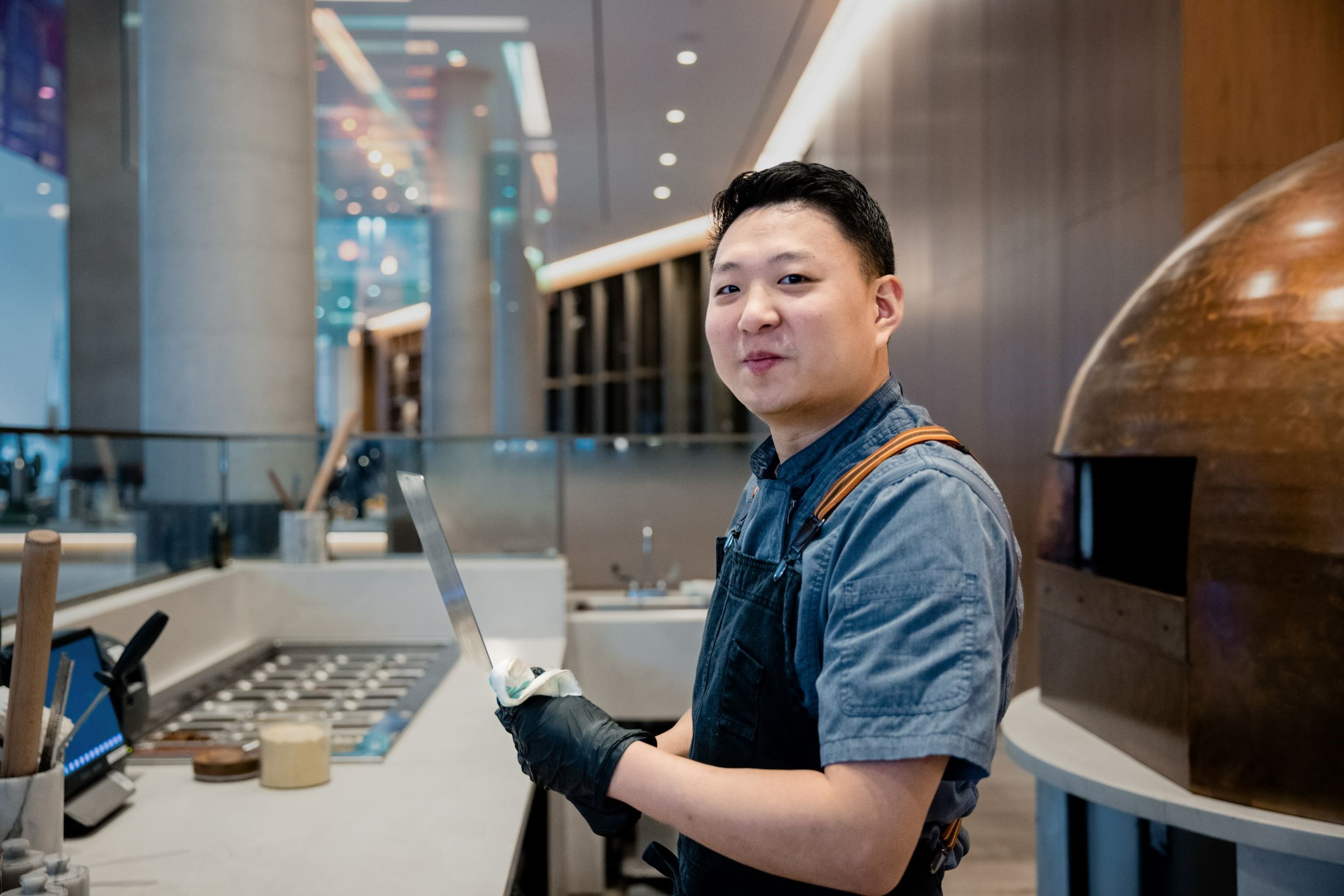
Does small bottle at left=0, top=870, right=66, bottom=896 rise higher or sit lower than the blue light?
higher

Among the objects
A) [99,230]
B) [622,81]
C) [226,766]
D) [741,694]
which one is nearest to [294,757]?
[226,766]

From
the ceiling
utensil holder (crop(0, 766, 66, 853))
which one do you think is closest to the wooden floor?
utensil holder (crop(0, 766, 66, 853))

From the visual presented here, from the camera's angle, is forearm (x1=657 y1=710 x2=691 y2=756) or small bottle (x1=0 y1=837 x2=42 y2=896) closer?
small bottle (x1=0 y1=837 x2=42 y2=896)

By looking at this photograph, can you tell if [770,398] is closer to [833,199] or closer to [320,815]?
[833,199]

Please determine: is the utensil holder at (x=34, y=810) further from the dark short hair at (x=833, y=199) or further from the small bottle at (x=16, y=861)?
the dark short hair at (x=833, y=199)

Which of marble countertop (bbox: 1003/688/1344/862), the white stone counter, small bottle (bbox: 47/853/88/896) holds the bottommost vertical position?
marble countertop (bbox: 1003/688/1344/862)

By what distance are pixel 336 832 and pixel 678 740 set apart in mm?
532

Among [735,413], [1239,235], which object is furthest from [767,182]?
[735,413]

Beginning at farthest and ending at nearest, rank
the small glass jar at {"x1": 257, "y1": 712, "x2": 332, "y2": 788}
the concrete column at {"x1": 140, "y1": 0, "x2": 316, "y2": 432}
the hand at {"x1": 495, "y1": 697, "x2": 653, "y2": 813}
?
the concrete column at {"x1": 140, "y1": 0, "x2": 316, "y2": 432} → the small glass jar at {"x1": 257, "y1": 712, "x2": 332, "y2": 788} → the hand at {"x1": 495, "y1": 697, "x2": 653, "y2": 813}

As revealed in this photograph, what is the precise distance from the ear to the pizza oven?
959 mm

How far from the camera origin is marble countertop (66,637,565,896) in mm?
1203

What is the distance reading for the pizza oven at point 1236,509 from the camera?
5.12 ft

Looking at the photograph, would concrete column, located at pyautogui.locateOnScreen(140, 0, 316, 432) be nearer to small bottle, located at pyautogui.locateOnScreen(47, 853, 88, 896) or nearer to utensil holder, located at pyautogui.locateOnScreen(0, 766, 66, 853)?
utensil holder, located at pyautogui.locateOnScreen(0, 766, 66, 853)

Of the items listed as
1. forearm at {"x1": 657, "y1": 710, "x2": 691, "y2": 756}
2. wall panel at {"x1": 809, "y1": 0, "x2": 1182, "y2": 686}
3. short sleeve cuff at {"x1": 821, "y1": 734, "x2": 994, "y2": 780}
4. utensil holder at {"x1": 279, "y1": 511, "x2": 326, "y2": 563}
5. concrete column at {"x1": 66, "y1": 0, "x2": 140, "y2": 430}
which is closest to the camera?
short sleeve cuff at {"x1": 821, "y1": 734, "x2": 994, "y2": 780}
